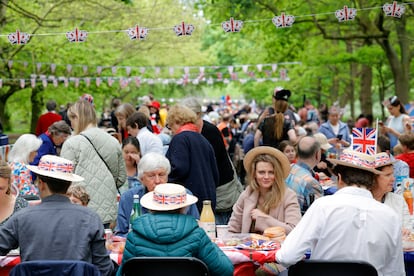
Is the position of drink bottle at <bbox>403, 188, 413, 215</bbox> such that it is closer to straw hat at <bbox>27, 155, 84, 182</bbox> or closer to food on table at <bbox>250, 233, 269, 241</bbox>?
food on table at <bbox>250, 233, 269, 241</bbox>

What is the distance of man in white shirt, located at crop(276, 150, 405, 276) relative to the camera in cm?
498

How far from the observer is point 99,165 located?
27.2ft

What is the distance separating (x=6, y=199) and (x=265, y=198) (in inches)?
90.5

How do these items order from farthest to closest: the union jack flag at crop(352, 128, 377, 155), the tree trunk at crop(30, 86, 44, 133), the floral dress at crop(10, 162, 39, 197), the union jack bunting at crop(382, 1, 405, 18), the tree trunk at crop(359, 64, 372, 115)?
1. the tree trunk at crop(30, 86, 44, 133)
2. the tree trunk at crop(359, 64, 372, 115)
3. the union jack bunting at crop(382, 1, 405, 18)
4. the floral dress at crop(10, 162, 39, 197)
5. the union jack flag at crop(352, 128, 377, 155)

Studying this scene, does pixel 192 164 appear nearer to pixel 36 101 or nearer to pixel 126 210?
pixel 126 210

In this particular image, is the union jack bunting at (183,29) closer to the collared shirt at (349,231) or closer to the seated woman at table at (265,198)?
the seated woman at table at (265,198)

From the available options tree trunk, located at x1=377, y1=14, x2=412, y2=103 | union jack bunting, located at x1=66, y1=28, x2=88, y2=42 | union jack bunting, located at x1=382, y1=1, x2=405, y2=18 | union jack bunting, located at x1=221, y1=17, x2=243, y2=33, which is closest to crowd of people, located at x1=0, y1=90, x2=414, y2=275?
union jack bunting, located at x1=221, y1=17, x2=243, y2=33

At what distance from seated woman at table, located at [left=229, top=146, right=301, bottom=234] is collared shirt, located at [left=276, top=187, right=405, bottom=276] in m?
1.53

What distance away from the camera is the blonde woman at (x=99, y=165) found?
26.7 feet

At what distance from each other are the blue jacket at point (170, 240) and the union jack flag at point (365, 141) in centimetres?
149

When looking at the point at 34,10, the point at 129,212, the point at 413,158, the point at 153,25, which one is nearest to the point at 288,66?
the point at 153,25

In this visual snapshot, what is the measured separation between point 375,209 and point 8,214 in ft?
10.4

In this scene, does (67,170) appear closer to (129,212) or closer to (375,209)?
(129,212)

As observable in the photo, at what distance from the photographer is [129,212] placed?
22.6 ft
